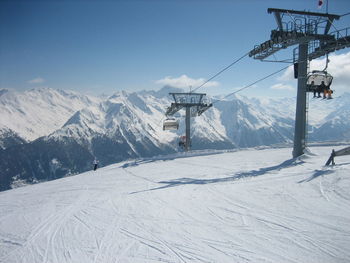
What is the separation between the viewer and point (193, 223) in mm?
8727

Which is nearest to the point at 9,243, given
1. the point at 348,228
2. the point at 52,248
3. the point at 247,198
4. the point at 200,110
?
the point at 52,248

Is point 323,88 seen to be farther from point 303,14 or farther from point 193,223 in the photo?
point 193,223

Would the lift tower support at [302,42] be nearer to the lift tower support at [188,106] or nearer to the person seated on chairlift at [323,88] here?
the person seated on chairlift at [323,88]

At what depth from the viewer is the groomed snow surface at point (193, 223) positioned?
688 centimetres

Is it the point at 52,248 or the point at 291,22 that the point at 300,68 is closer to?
the point at 291,22

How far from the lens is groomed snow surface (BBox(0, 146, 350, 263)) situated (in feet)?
22.6

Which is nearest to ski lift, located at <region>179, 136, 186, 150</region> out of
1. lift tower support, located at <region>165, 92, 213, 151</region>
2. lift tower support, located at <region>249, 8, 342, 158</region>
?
lift tower support, located at <region>165, 92, 213, 151</region>

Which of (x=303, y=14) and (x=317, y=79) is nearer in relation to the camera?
(x=317, y=79)

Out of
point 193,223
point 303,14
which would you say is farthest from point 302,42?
point 193,223

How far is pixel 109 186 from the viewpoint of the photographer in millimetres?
15875

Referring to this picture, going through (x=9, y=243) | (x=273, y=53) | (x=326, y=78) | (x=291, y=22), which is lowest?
(x=9, y=243)

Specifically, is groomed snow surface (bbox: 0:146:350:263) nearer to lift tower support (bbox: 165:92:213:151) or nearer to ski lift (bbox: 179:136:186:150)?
ski lift (bbox: 179:136:186:150)

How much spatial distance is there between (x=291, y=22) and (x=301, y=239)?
1802 centimetres

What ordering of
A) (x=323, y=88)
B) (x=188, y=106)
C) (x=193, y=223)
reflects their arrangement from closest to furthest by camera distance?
(x=193, y=223), (x=323, y=88), (x=188, y=106)
